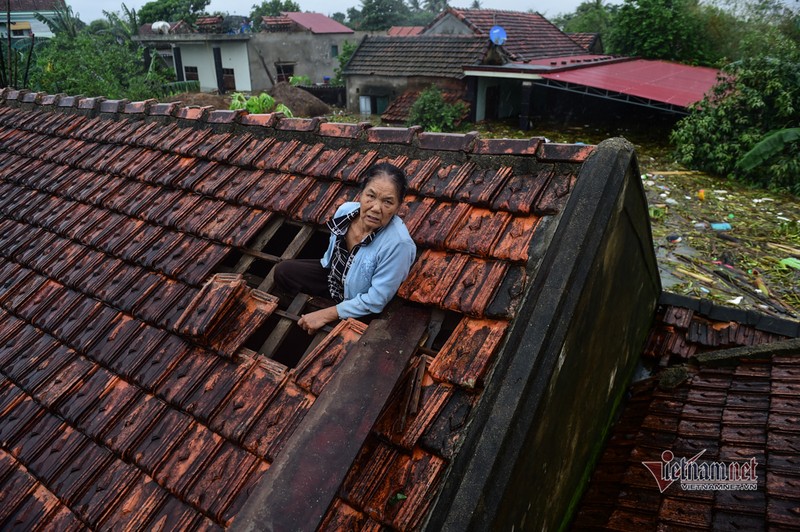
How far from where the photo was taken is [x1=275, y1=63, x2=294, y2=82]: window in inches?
1326

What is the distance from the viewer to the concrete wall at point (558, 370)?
5.57ft

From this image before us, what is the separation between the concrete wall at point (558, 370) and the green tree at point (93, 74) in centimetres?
2625

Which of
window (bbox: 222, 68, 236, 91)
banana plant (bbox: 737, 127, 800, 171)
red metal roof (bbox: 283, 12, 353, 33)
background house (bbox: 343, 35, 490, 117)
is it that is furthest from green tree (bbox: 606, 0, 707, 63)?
window (bbox: 222, 68, 236, 91)

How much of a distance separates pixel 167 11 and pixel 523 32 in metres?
28.6

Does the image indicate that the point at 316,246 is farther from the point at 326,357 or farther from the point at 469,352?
the point at 469,352

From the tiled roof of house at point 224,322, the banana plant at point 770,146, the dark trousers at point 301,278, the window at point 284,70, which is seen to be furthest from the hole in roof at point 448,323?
the window at point 284,70

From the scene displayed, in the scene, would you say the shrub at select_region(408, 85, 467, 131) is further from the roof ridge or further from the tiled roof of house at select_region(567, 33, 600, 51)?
the roof ridge

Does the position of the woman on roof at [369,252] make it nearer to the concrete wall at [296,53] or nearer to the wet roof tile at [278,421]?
the wet roof tile at [278,421]

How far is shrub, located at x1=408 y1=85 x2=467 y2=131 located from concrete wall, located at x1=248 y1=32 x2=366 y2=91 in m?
16.4

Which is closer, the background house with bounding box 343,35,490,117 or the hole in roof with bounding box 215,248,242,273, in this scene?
the hole in roof with bounding box 215,248,242,273

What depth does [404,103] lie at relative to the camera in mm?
22406

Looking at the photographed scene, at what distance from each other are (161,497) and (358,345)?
991 millimetres

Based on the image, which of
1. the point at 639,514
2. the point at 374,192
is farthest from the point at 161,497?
the point at 639,514

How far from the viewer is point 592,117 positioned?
20.4 m
